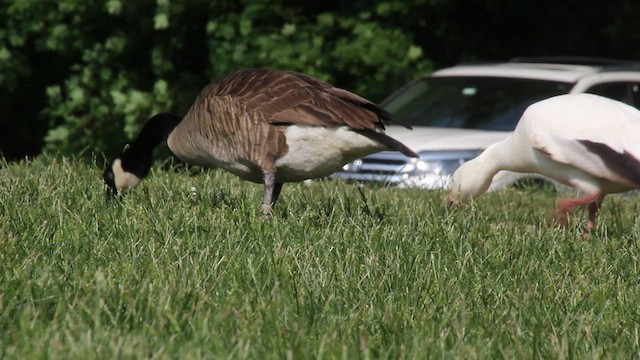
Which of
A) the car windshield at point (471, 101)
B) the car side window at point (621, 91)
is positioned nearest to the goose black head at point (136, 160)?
the car windshield at point (471, 101)

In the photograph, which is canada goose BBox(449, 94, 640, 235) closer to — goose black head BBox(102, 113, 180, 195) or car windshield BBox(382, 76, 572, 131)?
goose black head BBox(102, 113, 180, 195)

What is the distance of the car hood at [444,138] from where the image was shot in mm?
11336

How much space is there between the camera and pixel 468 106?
1240 cm

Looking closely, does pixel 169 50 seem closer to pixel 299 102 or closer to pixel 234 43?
pixel 234 43

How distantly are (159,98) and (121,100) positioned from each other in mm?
482

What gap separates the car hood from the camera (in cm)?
1134

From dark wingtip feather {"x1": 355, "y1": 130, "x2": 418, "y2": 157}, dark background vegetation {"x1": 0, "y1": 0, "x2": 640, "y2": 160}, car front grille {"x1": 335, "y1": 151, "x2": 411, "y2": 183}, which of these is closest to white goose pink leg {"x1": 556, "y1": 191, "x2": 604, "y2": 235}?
dark wingtip feather {"x1": 355, "y1": 130, "x2": 418, "y2": 157}

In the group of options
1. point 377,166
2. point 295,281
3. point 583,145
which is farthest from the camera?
point 377,166

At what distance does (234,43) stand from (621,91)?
16.6 feet

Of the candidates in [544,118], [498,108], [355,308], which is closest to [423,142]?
[498,108]

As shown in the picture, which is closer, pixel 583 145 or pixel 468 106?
pixel 583 145

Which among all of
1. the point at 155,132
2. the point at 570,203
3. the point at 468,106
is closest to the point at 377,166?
the point at 468,106

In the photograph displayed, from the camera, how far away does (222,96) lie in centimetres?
745

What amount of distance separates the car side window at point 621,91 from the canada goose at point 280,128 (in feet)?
18.3
